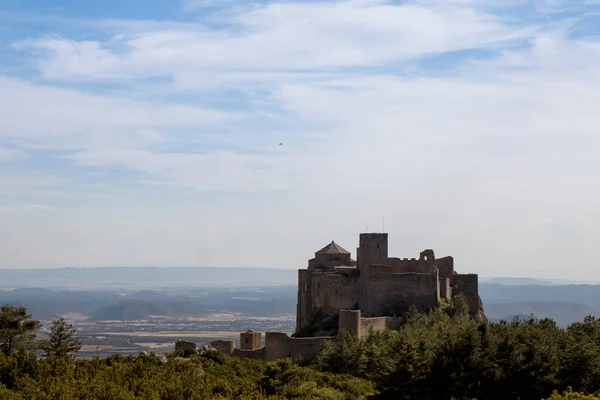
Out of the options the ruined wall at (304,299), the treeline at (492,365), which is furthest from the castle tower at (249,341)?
the treeline at (492,365)

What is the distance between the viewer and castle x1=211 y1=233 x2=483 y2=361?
1939 inches

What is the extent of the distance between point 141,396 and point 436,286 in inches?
Answer: 1062

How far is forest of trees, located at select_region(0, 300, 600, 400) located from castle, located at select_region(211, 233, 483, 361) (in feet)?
28.4

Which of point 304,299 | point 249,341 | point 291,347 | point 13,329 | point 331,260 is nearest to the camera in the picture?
point 13,329

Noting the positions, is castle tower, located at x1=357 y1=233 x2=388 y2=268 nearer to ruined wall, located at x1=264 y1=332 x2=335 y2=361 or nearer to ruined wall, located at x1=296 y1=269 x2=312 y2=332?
ruined wall, located at x1=296 y1=269 x2=312 y2=332

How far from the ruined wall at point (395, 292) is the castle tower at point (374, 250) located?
2336 mm

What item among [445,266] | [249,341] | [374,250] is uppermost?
[374,250]

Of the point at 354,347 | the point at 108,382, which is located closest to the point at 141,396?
the point at 108,382

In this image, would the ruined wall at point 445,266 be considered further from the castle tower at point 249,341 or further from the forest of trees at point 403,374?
the forest of trees at point 403,374

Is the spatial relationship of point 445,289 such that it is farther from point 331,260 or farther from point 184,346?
point 184,346

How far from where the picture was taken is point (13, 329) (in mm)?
42156

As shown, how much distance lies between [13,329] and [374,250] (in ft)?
78.7

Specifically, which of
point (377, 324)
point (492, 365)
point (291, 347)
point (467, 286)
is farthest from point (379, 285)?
point (492, 365)

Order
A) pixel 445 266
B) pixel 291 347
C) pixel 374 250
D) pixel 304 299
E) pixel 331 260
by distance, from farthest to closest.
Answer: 1. pixel 331 260
2. pixel 445 266
3. pixel 304 299
4. pixel 374 250
5. pixel 291 347
